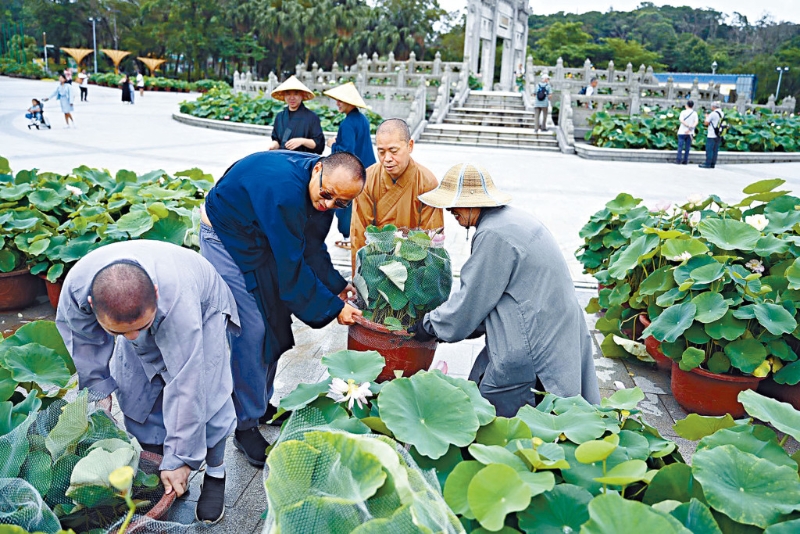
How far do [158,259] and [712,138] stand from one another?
14604mm

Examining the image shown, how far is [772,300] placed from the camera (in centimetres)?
349

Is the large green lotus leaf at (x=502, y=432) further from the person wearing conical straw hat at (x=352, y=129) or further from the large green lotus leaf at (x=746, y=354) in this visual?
the person wearing conical straw hat at (x=352, y=129)

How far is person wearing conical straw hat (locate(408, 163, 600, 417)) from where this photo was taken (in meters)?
2.56

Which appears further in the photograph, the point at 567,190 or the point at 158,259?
the point at 567,190

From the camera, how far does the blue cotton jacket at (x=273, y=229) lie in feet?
8.53

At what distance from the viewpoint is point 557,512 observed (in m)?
1.44

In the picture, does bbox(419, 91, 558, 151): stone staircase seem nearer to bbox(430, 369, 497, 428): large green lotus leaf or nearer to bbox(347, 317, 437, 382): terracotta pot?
bbox(347, 317, 437, 382): terracotta pot

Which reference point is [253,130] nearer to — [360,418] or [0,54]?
[360,418]

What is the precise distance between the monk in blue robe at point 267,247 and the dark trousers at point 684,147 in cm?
1377

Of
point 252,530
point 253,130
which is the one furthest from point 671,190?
point 253,130

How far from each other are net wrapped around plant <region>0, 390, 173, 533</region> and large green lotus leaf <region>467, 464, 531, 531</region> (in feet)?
3.56

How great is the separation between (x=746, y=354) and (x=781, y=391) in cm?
44

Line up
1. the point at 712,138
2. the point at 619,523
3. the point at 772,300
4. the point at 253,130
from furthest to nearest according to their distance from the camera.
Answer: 1. the point at 253,130
2. the point at 712,138
3. the point at 772,300
4. the point at 619,523

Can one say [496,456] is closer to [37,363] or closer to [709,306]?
[37,363]
